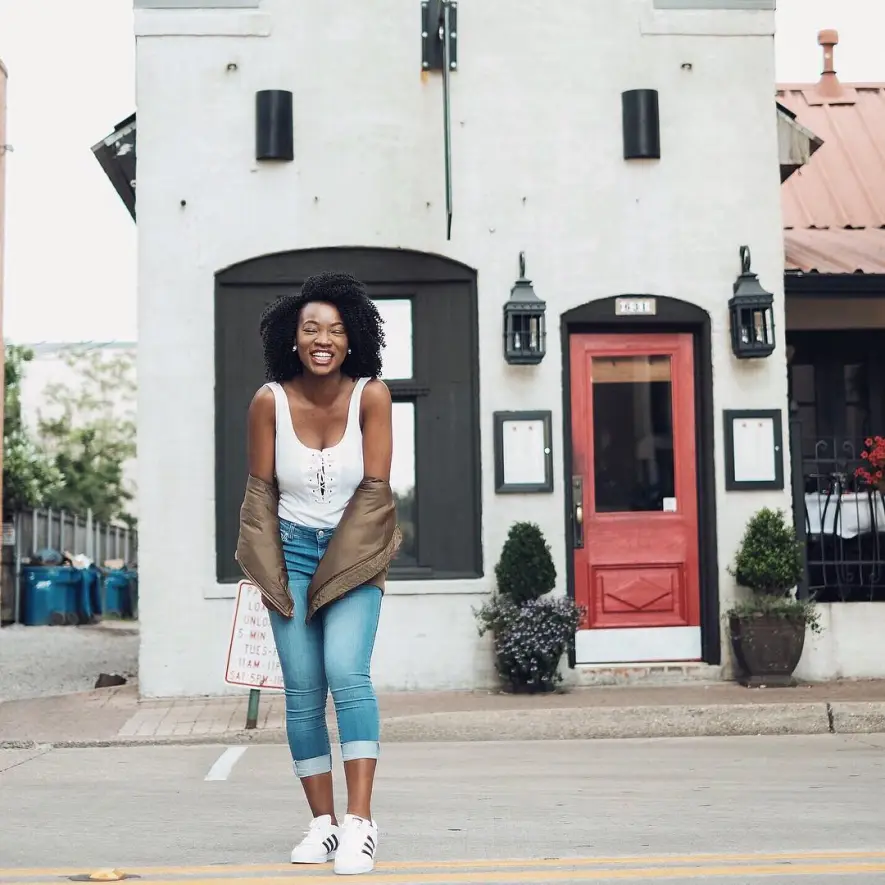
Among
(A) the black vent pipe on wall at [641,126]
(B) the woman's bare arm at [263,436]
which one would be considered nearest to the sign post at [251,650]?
(B) the woman's bare arm at [263,436]

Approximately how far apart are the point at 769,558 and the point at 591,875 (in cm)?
617

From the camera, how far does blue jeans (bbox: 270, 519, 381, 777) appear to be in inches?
181

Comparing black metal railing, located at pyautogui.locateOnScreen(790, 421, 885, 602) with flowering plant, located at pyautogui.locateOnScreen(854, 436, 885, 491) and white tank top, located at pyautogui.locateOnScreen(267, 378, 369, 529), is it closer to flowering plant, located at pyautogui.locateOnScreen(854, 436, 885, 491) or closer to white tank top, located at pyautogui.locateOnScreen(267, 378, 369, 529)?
flowering plant, located at pyautogui.locateOnScreen(854, 436, 885, 491)

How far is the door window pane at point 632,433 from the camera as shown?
1081cm

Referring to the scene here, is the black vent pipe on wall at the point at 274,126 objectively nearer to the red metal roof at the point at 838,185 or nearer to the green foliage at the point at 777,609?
the red metal roof at the point at 838,185

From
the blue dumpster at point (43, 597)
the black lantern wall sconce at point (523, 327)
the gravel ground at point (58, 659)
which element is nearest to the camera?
the black lantern wall sconce at point (523, 327)

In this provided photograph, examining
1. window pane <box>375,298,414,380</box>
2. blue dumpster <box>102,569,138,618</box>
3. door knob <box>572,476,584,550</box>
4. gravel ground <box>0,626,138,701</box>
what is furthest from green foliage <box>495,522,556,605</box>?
blue dumpster <box>102,569,138,618</box>

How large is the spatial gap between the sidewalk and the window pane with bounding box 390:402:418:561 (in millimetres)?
1643

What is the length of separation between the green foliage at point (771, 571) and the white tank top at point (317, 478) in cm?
611

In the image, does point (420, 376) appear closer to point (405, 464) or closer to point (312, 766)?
point (405, 464)

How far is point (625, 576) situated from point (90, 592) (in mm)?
14828

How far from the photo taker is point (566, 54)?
10906 mm

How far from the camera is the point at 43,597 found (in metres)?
22.2

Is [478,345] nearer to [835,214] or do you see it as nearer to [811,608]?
[811,608]
